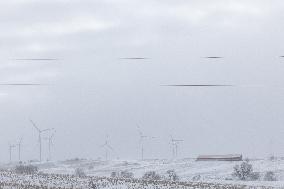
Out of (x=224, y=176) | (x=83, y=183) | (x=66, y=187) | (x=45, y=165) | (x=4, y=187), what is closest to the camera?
(x=4, y=187)

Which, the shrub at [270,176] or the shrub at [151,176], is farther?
the shrub at [270,176]

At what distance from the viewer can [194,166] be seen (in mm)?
106250

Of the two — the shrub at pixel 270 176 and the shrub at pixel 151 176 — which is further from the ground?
the shrub at pixel 151 176

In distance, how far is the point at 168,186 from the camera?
4953cm

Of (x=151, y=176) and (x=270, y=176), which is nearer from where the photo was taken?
(x=270, y=176)

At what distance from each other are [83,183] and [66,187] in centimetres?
432

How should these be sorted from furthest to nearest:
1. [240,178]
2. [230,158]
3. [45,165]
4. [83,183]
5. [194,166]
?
[45,165] → [230,158] → [194,166] → [240,178] → [83,183]

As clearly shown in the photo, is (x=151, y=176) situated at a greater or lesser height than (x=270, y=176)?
greater

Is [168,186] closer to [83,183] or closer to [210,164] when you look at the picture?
[83,183]

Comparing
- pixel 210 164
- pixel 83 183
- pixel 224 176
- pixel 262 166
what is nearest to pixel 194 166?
pixel 210 164

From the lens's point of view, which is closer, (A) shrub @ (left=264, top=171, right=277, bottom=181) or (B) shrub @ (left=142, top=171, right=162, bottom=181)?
(B) shrub @ (left=142, top=171, right=162, bottom=181)

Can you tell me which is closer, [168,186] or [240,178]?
[168,186]

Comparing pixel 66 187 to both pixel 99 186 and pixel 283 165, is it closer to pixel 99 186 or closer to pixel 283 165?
pixel 99 186

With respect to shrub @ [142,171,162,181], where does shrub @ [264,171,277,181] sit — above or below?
below
